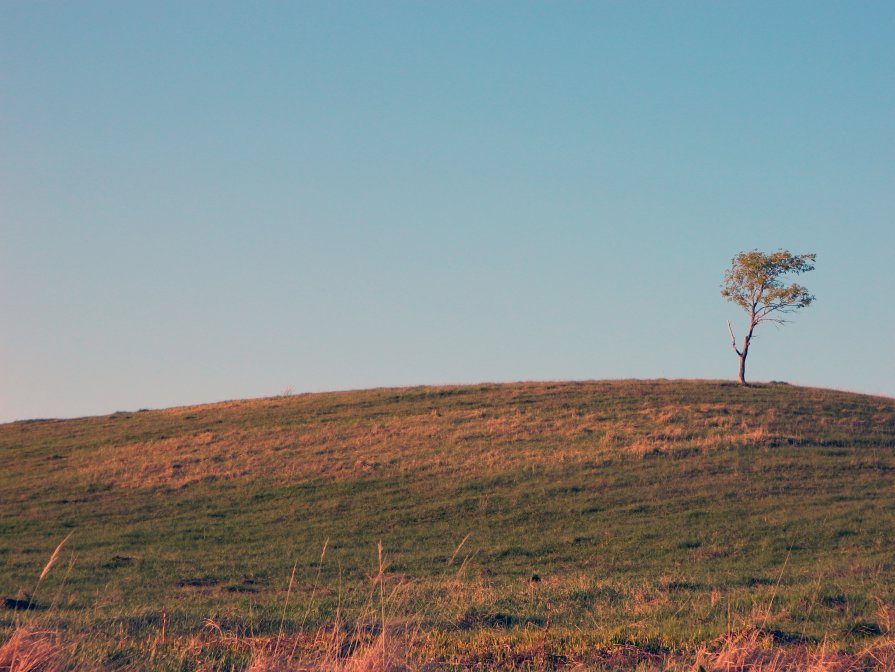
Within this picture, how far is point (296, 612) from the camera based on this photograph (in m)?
13.7

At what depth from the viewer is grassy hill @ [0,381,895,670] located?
983 centimetres

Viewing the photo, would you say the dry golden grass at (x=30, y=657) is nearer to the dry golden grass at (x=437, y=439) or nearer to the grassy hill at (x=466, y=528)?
the grassy hill at (x=466, y=528)

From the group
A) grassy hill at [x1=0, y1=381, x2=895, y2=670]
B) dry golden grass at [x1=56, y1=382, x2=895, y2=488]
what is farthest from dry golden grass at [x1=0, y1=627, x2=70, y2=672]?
dry golden grass at [x1=56, y1=382, x2=895, y2=488]

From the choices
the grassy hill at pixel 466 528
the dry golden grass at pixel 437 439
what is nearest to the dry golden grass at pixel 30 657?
the grassy hill at pixel 466 528

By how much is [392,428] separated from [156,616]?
3955cm

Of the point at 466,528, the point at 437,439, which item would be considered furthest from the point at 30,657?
the point at 437,439

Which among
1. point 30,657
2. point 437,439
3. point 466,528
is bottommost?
point 466,528

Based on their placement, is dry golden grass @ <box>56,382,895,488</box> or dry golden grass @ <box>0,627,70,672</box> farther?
dry golden grass @ <box>56,382,895,488</box>

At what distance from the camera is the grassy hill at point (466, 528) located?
9.83 meters

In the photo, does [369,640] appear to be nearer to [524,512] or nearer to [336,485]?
[524,512]

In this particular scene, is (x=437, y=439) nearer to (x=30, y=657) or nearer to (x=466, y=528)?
(x=466, y=528)

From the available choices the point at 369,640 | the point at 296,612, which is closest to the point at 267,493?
the point at 296,612

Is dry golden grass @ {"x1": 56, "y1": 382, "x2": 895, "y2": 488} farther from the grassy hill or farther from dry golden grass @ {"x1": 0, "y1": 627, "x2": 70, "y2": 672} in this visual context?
dry golden grass @ {"x1": 0, "y1": 627, "x2": 70, "y2": 672}

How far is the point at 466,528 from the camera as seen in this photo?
104 ft
